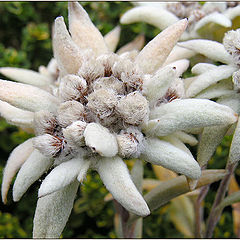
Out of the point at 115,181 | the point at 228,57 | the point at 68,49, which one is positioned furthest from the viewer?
the point at 228,57

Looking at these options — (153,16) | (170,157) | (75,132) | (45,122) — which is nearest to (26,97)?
(45,122)

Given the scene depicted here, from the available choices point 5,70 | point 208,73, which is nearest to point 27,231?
point 5,70

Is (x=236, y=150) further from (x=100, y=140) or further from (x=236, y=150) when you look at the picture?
(x=100, y=140)

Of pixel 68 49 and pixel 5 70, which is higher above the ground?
pixel 68 49

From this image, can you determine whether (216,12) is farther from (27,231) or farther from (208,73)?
(27,231)

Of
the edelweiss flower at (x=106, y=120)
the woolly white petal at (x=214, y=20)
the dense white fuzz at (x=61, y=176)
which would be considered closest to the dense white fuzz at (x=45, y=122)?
the edelweiss flower at (x=106, y=120)

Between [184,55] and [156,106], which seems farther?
[184,55]

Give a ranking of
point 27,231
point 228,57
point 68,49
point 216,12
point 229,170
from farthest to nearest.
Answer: point 27,231 < point 216,12 < point 229,170 < point 228,57 < point 68,49

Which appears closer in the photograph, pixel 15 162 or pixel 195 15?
pixel 15 162
